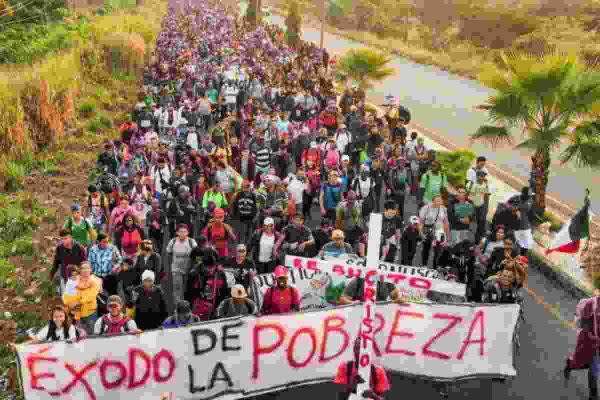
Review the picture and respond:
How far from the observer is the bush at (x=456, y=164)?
15.9 metres

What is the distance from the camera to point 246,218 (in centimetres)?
1053

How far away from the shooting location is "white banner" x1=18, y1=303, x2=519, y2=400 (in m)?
6.29

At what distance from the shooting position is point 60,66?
21.4 m

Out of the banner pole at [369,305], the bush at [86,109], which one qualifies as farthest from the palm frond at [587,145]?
the bush at [86,109]

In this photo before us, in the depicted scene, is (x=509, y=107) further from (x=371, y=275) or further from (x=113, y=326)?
(x=113, y=326)

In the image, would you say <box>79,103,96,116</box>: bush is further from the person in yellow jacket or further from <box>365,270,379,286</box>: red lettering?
<box>365,270,379,286</box>: red lettering

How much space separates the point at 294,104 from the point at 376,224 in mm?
13291

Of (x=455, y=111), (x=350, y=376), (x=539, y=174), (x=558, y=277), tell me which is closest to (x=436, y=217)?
(x=558, y=277)

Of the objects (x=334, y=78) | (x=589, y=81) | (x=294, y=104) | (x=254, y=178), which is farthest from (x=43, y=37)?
(x=589, y=81)

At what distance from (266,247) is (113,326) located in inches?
110

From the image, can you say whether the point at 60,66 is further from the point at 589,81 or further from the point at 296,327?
the point at 296,327

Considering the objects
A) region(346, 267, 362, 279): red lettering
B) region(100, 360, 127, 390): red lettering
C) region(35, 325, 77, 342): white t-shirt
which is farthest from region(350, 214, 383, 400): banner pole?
region(35, 325, 77, 342): white t-shirt

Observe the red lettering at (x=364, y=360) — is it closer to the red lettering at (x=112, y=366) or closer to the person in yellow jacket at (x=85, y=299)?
the red lettering at (x=112, y=366)

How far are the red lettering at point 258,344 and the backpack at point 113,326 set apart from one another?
51.0 inches
